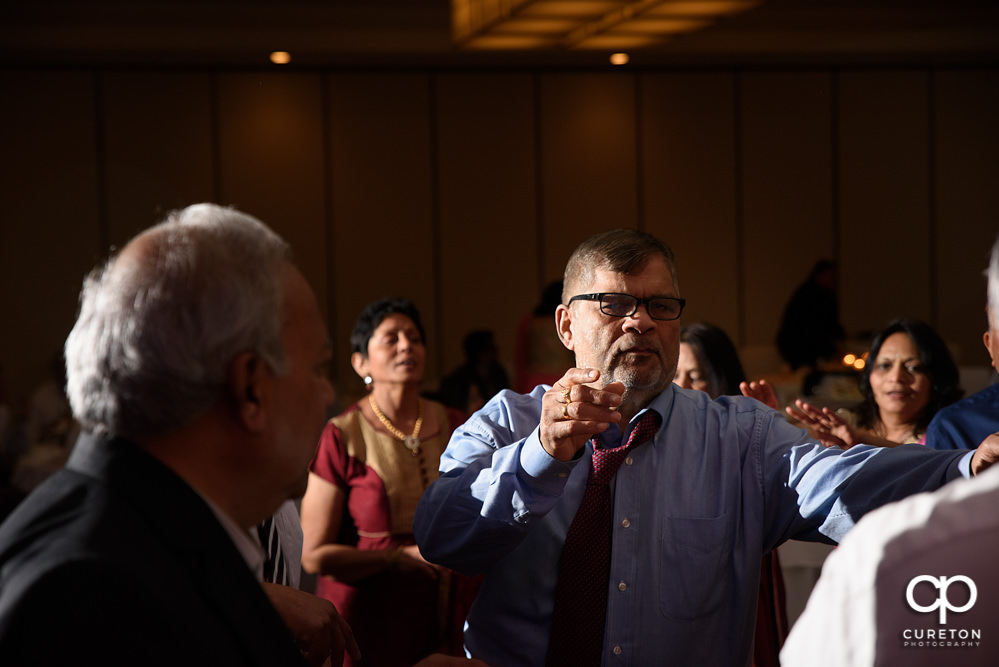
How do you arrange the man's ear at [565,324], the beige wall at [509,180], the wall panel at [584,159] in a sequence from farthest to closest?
the wall panel at [584,159], the beige wall at [509,180], the man's ear at [565,324]

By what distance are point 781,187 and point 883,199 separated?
3.70 feet

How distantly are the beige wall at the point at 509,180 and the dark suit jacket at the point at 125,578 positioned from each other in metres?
7.59

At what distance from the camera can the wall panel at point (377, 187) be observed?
8.91 m

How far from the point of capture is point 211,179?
8.78 metres

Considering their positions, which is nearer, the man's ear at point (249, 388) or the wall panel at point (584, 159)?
the man's ear at point (249, 388)

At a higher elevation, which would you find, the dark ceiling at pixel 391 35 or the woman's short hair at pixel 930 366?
the dark ceiling at pixel 391 35

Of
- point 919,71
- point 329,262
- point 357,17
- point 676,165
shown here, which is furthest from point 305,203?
point 919,71

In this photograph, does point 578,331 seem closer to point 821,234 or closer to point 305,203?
point 305,203

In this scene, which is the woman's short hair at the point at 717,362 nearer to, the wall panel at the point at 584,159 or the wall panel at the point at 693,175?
the wall panel at the point at 584,159

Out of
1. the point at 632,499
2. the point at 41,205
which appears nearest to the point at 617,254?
the point at 632,499

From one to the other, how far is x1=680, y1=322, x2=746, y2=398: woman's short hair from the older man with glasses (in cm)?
98

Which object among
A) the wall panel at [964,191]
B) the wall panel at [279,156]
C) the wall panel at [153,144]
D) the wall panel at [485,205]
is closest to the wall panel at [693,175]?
the wall panel at [485,205]

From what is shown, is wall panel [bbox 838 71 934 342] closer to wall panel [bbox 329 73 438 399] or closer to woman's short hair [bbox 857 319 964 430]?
wall panel [bbox 329 73 438 399]

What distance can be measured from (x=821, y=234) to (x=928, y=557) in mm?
9553
